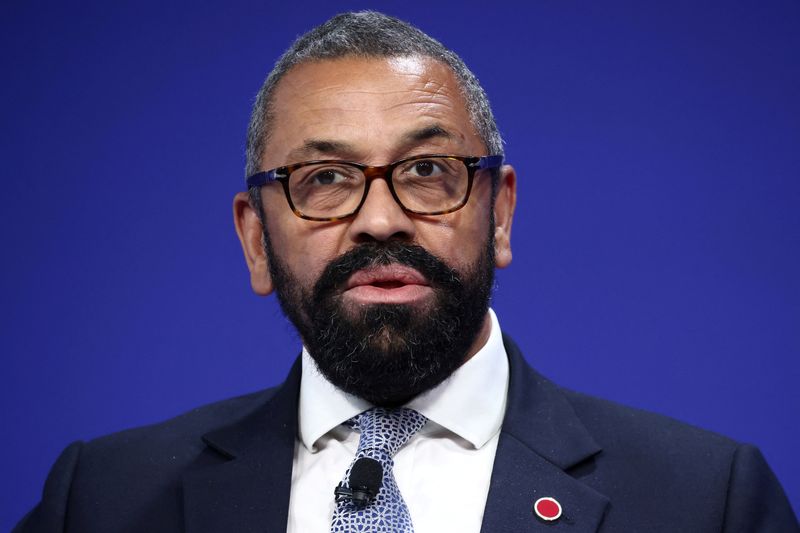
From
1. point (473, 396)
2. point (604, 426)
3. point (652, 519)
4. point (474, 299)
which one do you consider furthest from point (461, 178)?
point (652, 519)

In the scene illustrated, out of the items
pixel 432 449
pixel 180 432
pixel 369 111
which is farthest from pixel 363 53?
pixel 180 432

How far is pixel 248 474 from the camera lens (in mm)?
2139

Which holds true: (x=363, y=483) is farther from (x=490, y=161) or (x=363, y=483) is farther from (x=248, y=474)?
(x=490, y=161)

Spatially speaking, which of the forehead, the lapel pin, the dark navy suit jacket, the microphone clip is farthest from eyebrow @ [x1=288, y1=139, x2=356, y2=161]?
the lapel pin

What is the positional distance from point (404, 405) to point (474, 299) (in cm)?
26

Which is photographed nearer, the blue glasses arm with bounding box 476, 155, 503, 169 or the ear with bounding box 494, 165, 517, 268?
the blue glasses arm with bounding box 476, 155, 503, 169

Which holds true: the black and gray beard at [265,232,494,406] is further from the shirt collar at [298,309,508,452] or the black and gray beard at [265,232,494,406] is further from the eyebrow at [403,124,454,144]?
the eyebrow at [403,124,454,144]

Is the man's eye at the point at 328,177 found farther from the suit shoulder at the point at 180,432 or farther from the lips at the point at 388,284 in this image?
the suit shoulder at the point at 180,432

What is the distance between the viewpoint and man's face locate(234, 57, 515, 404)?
6.60 ft

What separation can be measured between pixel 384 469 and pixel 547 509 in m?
0.31

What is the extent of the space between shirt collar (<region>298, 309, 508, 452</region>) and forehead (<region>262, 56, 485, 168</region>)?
44 centimetres

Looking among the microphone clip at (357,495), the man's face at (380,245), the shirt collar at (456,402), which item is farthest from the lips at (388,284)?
the microphone clip at (357,495)

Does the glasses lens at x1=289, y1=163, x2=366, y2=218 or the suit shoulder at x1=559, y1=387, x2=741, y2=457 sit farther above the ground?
the glasses lens at x1=289, y1=163, x2=366, y2=218

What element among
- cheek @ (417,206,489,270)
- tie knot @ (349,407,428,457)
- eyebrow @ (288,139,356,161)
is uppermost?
eyebrow @ (288,139,356,161)
